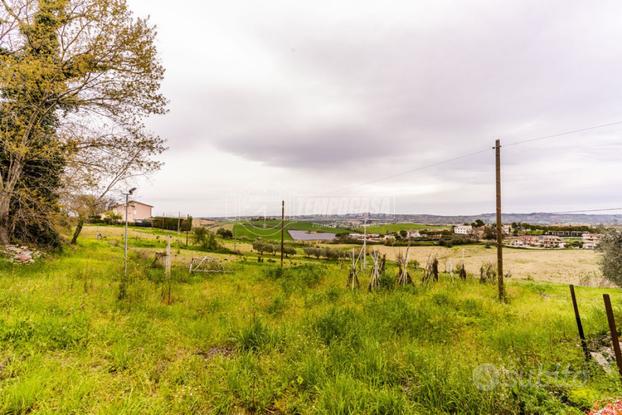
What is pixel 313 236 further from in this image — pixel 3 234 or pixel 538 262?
pixel 3 234

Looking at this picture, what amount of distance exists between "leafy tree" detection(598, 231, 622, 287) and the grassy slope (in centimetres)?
147

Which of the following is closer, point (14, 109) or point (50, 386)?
point (50, 386)

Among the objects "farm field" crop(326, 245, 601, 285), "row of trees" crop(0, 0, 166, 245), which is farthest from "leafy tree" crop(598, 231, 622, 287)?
"row of trees" crop(0, 0, 166, 245)

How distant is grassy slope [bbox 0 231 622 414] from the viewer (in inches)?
153

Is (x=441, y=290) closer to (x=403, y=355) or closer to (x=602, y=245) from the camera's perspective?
(x=602, y=245)

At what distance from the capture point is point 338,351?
540 centimetres

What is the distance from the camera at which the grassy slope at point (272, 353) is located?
3881mm

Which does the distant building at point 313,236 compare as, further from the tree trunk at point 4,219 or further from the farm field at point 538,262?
the tree trunk at point 4,219

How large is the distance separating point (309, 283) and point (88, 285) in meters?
8.90

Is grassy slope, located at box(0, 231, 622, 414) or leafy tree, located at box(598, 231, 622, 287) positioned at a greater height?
leafy tree, located at box(598, 231, 622, 287)

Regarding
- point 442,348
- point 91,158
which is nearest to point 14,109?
point 91,158

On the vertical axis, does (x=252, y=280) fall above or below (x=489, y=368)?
below

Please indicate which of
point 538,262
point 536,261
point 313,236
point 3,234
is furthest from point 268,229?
point 3,234

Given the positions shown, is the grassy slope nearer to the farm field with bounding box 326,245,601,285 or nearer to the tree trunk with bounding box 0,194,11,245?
the tree trunk with bounding box 0,194,11,245
